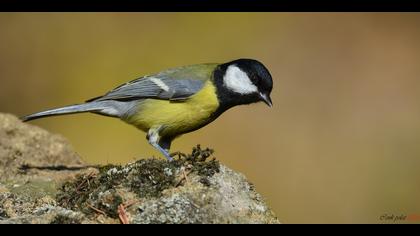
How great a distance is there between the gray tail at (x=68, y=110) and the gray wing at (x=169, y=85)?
8 cm

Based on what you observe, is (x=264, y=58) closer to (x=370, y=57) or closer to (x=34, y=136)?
(x=370, y=57)

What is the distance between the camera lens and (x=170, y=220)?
2438mm

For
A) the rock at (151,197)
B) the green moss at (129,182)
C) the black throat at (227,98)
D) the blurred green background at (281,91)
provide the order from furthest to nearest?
1. the blurred green background at (281,91)
2. the black throat at (227,98)
3. the green moss at (129,182)
4. the rock at (151,197)

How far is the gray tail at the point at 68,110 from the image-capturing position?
438cm

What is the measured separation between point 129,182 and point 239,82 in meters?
1.67

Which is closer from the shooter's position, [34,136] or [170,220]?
[170,220]

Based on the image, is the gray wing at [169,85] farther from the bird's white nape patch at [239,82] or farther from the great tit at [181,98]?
the bird's white nape patch at [239,82]

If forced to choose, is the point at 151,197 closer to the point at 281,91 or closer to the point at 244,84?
the point at 244,84

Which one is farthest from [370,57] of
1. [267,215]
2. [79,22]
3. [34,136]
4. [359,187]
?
[267,215]

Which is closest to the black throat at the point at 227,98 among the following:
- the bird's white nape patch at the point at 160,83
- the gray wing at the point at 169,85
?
the gray wing at the point at 169,85

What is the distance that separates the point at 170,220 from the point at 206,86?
6.62 feet

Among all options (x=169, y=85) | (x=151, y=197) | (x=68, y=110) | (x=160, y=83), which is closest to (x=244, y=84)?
(x=169, y=85)

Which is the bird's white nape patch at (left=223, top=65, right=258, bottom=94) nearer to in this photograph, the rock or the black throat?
the black throat

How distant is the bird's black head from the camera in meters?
4.16
